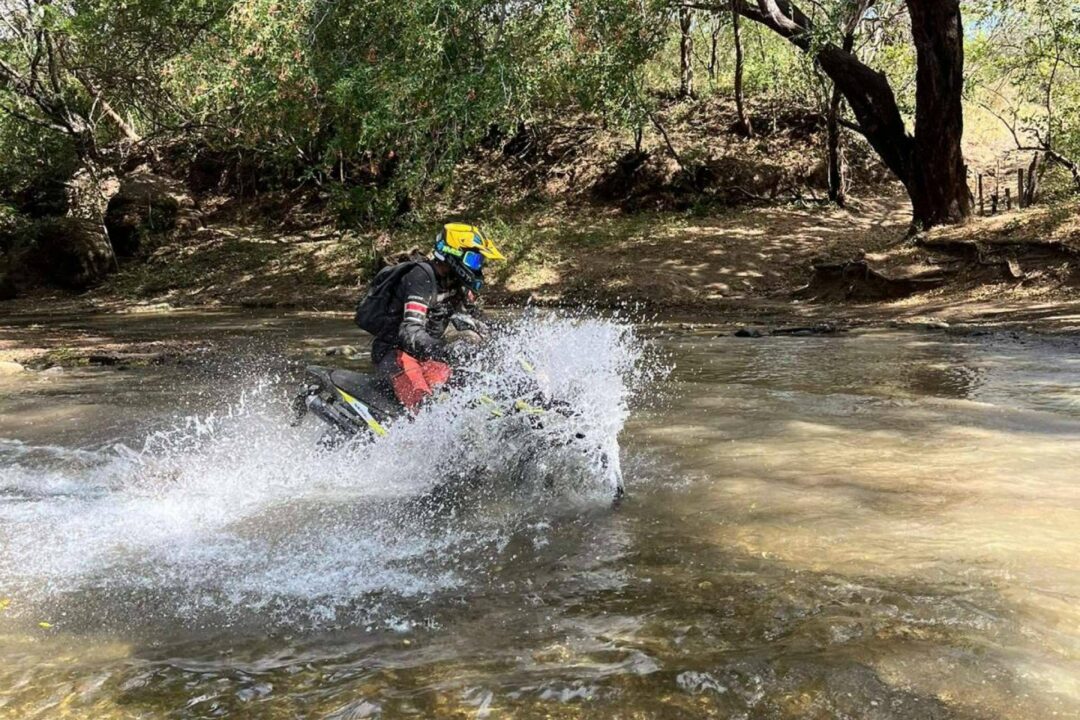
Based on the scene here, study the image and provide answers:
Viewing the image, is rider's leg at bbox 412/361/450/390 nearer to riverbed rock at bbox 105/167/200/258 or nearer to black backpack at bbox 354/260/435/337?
black backpack at bbox 354/260/435/337

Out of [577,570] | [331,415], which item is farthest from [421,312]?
[577,570]

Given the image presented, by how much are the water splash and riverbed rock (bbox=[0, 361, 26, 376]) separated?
198 inches

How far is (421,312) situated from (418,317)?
0.15 feet

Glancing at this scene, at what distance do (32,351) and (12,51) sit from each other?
13456mm

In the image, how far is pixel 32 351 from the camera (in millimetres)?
13781

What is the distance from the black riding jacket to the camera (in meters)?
5.78

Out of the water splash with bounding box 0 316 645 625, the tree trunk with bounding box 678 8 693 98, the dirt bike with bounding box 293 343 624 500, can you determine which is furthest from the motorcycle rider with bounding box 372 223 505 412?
the tree trunk with bounding box 678 8 693 98

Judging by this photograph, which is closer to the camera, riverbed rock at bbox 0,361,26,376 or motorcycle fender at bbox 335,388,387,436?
motorcycle fender at bbox 335,388,387,436

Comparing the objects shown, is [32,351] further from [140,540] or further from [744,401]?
[744,401]

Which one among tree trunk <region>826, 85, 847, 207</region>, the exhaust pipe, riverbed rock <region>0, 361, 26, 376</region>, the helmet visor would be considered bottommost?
riverbed rock <region>0, 361, 26, 376</region>

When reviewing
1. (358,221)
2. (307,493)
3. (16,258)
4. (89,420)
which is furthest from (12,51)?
(307,493)

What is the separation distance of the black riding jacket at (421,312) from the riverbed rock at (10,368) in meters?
8.12

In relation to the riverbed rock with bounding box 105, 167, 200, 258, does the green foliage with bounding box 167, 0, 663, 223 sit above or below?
above

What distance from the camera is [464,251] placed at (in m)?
5.85
